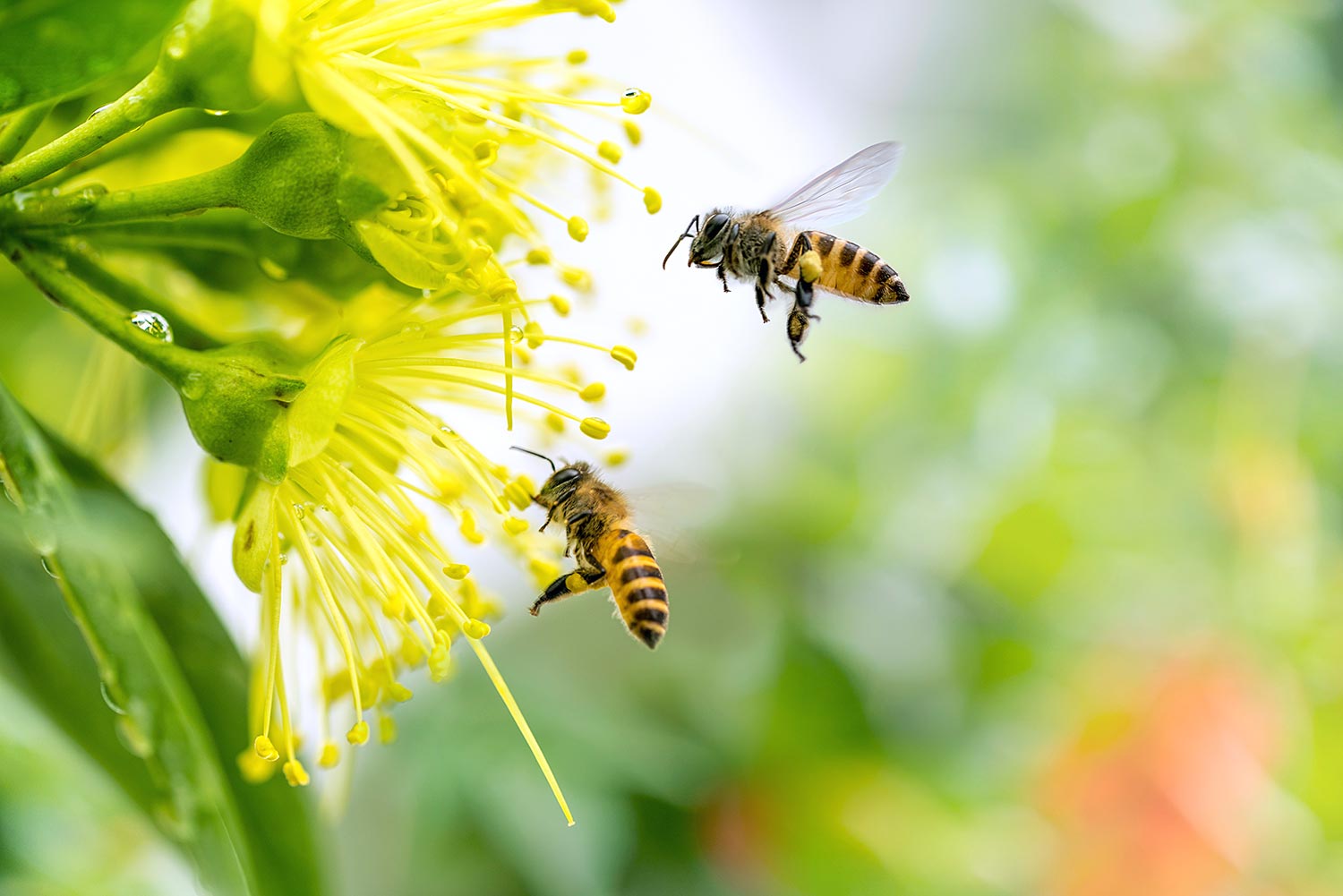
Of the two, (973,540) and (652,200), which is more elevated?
(652,200)

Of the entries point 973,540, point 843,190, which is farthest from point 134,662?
point 973,540

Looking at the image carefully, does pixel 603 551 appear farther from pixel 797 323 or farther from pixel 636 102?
pixel 636 102

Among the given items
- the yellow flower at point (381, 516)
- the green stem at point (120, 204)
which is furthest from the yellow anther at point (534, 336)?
the green stem at point (120, 204)

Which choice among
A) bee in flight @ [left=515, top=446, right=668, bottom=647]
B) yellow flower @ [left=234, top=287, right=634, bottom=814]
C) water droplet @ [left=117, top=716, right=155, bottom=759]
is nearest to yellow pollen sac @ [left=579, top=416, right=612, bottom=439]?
yellow flower @ [left=234, top=287, right=634, bottom=814]

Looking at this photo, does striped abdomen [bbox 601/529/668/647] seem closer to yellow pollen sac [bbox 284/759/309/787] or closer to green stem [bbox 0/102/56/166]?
yellow pollen sac [bbox 284/759/309/787]

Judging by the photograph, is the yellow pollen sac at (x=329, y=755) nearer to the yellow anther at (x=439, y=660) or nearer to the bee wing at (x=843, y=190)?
the yellow anther at (x=439, y=660)

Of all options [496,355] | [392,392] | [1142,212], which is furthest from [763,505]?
[392,392]

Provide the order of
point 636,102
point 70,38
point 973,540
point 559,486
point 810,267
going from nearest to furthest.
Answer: point 70,38, point 636,102, point 810,267, point 559,486, point 973,540
